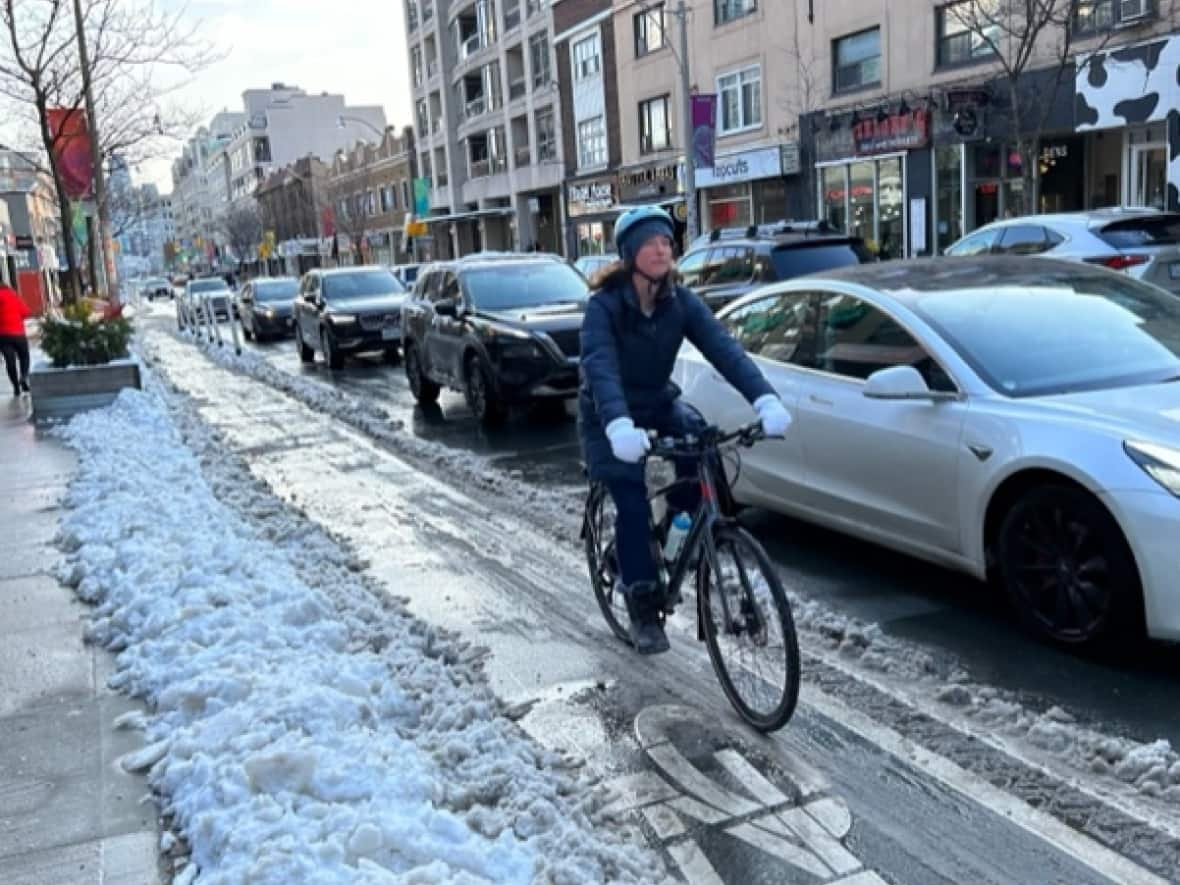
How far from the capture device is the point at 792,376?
6262 mm

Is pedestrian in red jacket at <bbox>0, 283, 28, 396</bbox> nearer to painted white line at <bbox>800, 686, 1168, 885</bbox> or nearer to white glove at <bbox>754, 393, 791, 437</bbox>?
white glove at <bbox>754, 393, 791, 437</bbox>

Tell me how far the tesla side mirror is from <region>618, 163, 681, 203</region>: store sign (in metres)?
31.6

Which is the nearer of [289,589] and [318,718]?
[318,718]

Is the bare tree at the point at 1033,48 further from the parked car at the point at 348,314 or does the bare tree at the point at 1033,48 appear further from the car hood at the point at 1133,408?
the car hood at the point at 1133,408

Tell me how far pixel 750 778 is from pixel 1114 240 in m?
10.7

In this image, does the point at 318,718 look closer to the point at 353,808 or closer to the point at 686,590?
the point at 353,808

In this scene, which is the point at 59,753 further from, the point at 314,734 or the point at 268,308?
the point at 268,308

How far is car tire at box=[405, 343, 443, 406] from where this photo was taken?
13.8 m

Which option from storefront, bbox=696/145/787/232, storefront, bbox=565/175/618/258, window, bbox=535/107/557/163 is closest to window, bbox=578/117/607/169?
storefront, bbox=565/175/618/258

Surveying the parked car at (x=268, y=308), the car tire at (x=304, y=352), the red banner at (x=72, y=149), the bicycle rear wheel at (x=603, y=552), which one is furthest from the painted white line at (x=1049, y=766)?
the parked car at (x=268, y=308)

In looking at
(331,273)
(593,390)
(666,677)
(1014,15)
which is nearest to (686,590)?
(666,677)

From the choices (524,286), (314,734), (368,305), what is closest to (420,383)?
(524,286)

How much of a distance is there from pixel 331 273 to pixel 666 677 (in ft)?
57.8

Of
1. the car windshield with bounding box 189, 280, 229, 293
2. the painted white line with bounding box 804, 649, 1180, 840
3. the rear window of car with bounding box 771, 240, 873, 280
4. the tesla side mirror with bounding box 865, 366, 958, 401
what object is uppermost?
the rear window of car with bounding box 771, 240, 873, 280
